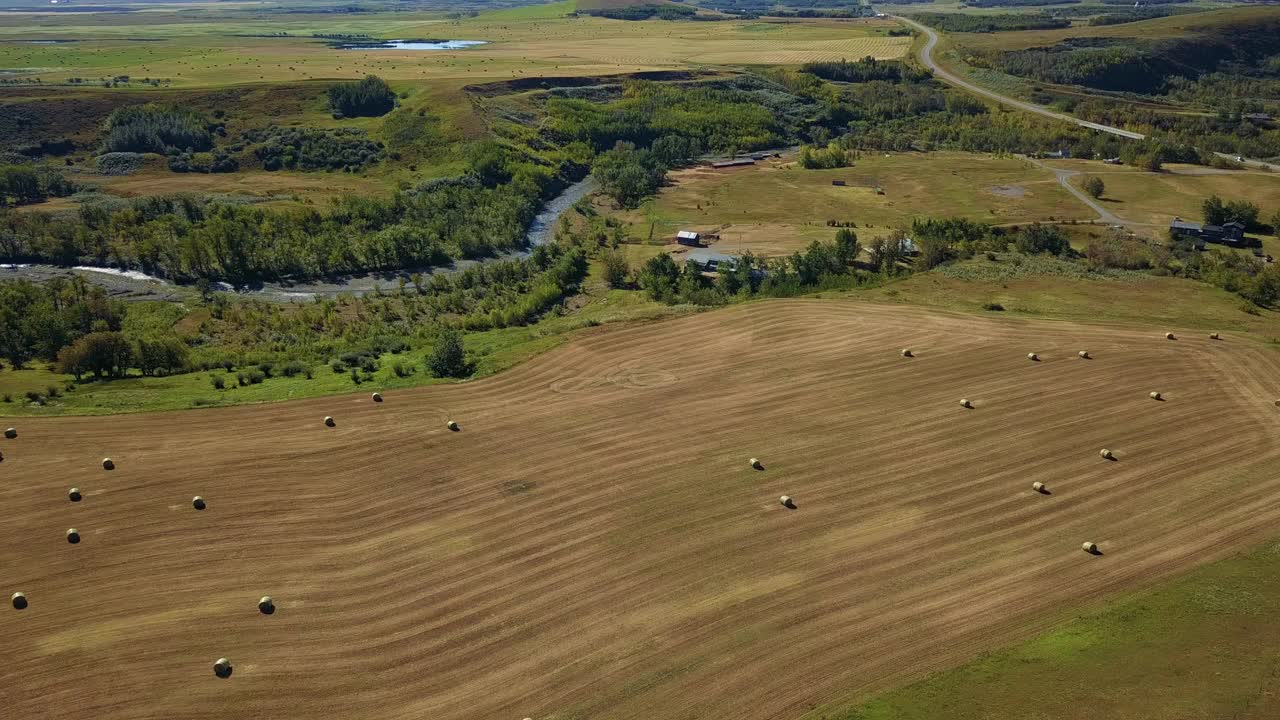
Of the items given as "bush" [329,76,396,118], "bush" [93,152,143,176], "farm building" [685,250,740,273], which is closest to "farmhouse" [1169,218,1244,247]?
"farm building" [685,250,740,273]

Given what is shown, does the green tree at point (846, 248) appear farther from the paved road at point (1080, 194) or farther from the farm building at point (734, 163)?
the farm building at point (734, 163)

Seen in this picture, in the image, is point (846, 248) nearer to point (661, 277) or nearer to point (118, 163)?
point (661, 277)

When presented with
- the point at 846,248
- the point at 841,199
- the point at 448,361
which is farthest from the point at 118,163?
the point at 846,248

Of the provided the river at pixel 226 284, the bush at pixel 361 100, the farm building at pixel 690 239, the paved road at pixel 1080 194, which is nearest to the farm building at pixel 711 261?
the farm building at pixel 690 239

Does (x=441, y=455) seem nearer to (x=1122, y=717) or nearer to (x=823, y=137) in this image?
(x=1122, y=717)

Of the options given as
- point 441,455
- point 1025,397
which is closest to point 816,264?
point 1025,397

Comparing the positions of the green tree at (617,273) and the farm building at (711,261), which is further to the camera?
the green tree at (617,273)

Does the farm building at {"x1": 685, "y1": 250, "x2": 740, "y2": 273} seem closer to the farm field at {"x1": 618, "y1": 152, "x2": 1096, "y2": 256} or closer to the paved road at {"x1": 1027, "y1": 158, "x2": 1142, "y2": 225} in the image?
the farm field at {"x1": 618, "y1": 152, "x2": 1096, "y2": 256}
